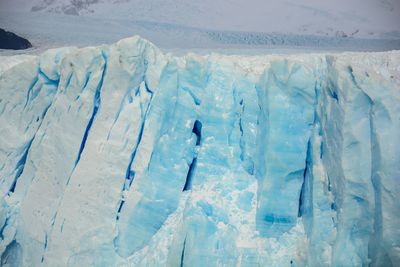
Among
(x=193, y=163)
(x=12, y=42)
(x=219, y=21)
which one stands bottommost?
(x=193, y=163)

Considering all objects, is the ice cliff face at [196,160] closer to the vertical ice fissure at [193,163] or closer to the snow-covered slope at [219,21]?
the vertical ice fissure at [193,163]

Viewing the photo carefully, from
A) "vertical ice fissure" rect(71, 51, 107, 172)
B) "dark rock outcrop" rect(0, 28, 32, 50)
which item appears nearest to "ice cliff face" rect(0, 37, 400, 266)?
"vertical ice fissure" rect(71, 51, 107, 172)

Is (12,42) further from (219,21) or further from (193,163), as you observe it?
(193,163)

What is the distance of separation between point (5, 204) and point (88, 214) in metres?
1.13

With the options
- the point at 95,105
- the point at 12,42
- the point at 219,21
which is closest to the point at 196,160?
the point at 95,105

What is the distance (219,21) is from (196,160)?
12.6 feet

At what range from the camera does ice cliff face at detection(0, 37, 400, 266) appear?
12.9 feet

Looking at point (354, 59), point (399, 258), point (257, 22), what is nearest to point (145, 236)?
point (399, 258)

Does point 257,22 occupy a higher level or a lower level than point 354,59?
higher

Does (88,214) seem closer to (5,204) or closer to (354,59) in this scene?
(5,204)

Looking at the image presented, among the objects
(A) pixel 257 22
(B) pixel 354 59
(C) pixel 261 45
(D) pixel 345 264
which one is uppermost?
(A) pixel 257 22

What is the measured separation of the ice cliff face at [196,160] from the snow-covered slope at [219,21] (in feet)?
7.34

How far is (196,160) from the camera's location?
4.44 m

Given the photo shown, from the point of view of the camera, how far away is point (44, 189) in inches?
169
